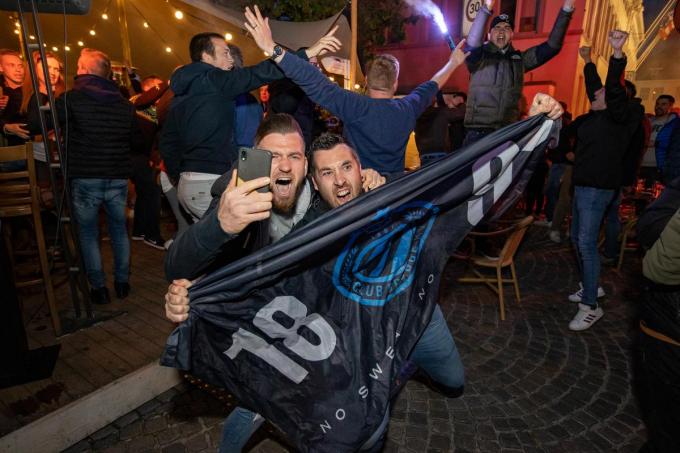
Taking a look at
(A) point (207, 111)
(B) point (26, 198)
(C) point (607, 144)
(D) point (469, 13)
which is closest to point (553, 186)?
(D) point (469, 13)

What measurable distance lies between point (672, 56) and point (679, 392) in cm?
3331

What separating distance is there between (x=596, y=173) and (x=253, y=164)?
3906 mm

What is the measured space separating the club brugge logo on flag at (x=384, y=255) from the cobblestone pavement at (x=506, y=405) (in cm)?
124

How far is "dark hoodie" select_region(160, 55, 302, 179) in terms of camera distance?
334cm

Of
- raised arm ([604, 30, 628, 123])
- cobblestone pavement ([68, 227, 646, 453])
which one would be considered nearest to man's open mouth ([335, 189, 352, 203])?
cobblestone pavement ([68, 227, 646, 453])

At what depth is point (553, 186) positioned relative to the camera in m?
8.10

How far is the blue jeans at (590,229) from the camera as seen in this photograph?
4012mm

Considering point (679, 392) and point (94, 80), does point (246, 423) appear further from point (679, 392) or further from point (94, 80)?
point (94, 80)

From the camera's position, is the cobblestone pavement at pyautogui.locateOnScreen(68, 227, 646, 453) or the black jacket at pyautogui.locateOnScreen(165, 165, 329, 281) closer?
the black jacket at pyautogui.locateOnScreen(165, 165, 329, 281)

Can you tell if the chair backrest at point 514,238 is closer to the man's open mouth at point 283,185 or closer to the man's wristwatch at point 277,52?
the man's open mouth at point 283,185

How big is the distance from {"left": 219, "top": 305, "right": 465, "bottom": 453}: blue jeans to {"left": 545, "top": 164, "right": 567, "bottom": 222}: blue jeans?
6.70 metres

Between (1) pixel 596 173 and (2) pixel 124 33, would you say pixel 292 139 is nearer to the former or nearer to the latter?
(1) pixel 596 173

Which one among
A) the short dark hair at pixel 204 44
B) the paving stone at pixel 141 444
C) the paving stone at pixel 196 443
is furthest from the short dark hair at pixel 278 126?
A: the paving stone at pixel 141 444

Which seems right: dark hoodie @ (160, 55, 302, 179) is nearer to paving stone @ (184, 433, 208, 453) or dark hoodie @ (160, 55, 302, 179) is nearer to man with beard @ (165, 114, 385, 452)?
man with beard @ (165, 114, 385, 452)
